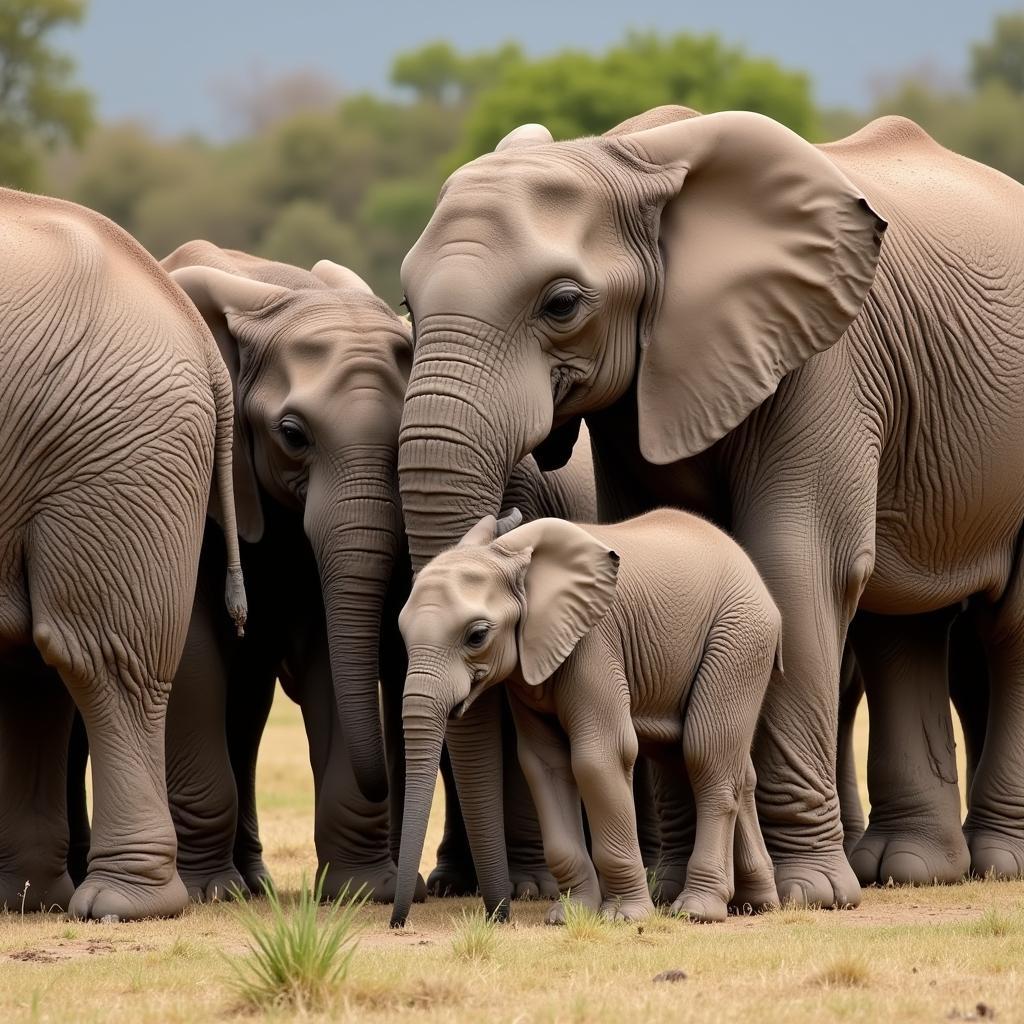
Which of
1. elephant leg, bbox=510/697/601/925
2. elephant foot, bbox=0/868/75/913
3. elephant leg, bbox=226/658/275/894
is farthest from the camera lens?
elephant leg, bbox=226/658/275/894

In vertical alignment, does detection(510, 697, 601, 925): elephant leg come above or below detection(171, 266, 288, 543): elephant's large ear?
below

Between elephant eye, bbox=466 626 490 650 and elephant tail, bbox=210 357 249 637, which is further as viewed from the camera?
elephant tail, bbox=210 357 249 637

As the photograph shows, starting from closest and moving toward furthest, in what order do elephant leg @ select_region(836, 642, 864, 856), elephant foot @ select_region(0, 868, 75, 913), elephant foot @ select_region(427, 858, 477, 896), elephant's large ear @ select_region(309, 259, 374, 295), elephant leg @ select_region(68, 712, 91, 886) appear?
elephant foot @ select_region(0, 868, 75, 913) → elephant leg @ select_region(68, 712, 91, 886) → elephant foot @ select_region(427, 858, 477, 896) → elephant's large ear @ select_region(309, 259, 374, 295) → elephant leg @ select_region(836, 642, 864, 856)

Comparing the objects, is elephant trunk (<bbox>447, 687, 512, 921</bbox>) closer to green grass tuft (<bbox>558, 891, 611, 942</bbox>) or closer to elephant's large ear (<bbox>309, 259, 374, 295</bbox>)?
green grass tuft (<bbox>558, 891, 611, 942</bbox>)

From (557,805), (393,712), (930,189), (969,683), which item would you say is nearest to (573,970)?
(557,805)

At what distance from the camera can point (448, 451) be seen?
792 cm

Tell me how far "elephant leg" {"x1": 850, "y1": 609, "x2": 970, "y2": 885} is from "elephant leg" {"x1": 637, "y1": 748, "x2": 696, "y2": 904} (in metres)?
1.47

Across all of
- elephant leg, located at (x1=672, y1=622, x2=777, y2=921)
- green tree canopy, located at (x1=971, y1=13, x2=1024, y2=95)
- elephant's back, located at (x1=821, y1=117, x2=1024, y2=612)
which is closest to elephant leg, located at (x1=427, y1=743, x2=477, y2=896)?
elephant leg, located at (x1=672, y1=622, x2=777, y2=921)

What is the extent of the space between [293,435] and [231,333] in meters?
0.78

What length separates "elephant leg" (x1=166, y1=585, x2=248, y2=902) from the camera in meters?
9.13

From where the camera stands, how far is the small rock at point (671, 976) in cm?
644

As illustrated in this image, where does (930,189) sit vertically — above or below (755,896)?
above

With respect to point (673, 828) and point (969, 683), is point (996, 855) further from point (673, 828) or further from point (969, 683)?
point (673, 828)

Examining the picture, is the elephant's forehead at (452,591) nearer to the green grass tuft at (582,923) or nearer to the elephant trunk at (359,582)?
the green grass tuft at (582,923)
